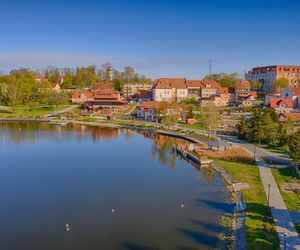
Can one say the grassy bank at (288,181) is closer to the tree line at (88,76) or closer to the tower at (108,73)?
the tree line at (88,76)

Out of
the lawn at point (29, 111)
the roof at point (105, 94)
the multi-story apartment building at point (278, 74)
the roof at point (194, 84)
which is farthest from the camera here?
the multi-story apartment building at point (278, 74)

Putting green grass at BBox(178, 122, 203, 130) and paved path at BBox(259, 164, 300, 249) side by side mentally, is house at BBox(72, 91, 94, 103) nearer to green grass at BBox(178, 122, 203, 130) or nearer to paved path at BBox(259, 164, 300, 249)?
green grass at BBox(178, 122, 203, 130)

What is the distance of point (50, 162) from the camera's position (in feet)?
74.9

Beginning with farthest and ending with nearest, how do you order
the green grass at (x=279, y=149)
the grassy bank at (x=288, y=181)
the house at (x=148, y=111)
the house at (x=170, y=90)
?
the house at (x=170, y=90), the house at (x=148, y=111), the green grass at (x=279, y=149), the grassy bank at (x=288, y=181)

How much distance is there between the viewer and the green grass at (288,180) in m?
13.7

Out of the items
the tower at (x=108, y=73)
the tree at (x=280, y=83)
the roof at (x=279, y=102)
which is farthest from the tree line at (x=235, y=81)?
the tower at (x=108, y=73)

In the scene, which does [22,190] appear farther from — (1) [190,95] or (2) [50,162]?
(1) [190,95]

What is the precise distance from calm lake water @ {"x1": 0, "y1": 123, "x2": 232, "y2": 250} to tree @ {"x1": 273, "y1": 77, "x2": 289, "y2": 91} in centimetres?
4134

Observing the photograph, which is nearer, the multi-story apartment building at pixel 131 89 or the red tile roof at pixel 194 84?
the red tile roof at pixel 194 84

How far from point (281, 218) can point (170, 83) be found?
47201 mm

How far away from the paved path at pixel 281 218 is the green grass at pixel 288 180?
0.76ft

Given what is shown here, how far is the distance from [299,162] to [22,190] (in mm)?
15287

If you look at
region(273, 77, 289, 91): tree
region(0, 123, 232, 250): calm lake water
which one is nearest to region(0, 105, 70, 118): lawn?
region(0, 123, 232, 250): calm lake water

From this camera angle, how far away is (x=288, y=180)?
17.0 meters
